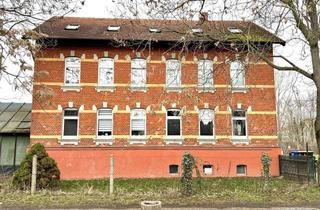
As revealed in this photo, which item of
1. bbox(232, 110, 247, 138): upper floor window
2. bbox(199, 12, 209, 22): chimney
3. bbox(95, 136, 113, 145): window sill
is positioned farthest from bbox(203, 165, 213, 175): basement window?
bbox(199, 12, 209, 22): chimney

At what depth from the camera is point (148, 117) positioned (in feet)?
68.7

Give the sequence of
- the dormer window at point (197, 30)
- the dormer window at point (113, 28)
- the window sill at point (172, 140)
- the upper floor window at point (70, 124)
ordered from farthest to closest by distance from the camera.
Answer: the dormer window at point (113, 28) < the window sill at point (172, 140) < the upper floor window at point (70, 124) < the dormer window at point (197, 30)

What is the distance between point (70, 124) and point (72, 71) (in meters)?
3.09

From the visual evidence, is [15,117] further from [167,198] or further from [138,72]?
[167,198]

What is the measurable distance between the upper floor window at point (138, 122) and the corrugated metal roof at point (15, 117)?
6477 millimetres

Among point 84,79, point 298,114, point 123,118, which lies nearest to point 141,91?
point 123,118

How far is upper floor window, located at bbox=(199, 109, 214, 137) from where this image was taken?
2122cm

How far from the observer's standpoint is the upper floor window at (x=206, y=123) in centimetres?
2122

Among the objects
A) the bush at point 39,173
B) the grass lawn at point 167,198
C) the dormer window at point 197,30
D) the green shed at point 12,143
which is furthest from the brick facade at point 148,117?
the grass lawn at point 167,198

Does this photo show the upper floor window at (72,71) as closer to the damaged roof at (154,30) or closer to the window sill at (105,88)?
the window sill at (105,88)

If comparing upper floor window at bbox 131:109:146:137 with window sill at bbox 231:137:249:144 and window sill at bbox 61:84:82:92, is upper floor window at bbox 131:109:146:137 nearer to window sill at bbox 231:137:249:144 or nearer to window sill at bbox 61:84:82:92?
window sill at bbox 61:84:82:92

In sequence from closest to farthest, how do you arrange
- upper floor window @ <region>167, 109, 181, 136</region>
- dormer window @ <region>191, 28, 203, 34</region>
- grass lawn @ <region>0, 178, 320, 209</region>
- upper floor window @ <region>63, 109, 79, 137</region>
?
grass lawn @ <region>0, 178, 320, 209</region>, dormer window @ <region>191, 28, 203, 34</region>, upper floor window @ <region>63, 109, 79, 137</region>, upper floor window @ <region>167, 109, 181, 136</region>

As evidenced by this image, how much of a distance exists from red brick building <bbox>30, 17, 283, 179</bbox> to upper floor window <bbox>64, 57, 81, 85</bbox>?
0.19 feet

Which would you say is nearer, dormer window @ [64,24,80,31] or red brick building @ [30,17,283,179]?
red brick building @ [30,17,283,179]
